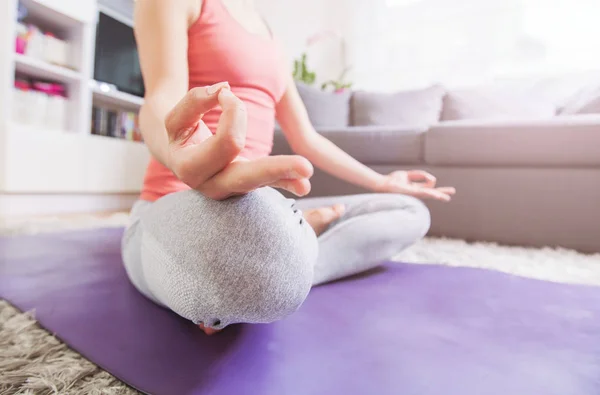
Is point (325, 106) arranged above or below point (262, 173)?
above

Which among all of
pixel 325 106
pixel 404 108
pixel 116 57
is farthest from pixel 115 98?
pixel 404 108

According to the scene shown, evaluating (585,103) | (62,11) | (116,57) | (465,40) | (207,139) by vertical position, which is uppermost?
(465,40)

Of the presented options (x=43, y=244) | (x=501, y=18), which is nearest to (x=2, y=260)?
(x=43, y=244)

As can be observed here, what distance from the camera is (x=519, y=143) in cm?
140

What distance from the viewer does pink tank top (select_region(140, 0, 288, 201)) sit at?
2.11 ft

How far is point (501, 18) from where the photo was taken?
8.96ft

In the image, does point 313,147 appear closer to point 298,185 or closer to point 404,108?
point 298,185

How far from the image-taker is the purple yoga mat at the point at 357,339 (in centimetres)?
42

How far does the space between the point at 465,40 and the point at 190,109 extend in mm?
3012

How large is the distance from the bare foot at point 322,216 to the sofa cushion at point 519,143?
855 millimetres

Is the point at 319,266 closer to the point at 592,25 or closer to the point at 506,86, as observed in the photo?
the point at 506,86

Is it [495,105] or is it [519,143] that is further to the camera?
[495,105]

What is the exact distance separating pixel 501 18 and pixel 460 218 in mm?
1931

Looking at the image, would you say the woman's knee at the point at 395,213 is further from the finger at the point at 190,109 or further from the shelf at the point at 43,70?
the shelf at the point at 43,70
